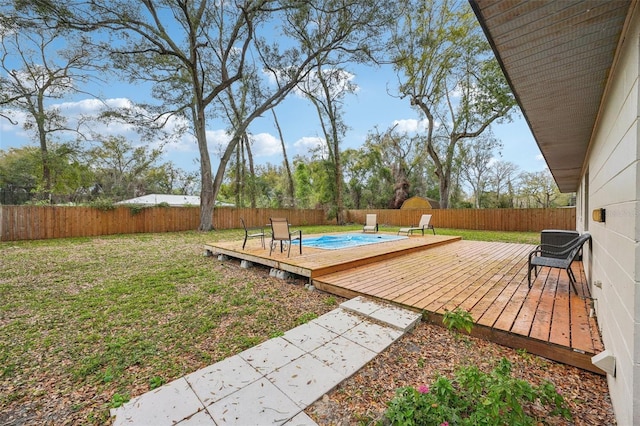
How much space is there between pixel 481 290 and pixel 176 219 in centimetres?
1361

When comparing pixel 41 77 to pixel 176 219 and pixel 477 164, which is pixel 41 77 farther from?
pixel 477 164

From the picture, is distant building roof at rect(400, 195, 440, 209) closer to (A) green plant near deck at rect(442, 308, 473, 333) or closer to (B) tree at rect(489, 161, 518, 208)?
(B) tree at rect(489, 161, 518, 208)

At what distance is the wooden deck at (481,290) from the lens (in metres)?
2.22

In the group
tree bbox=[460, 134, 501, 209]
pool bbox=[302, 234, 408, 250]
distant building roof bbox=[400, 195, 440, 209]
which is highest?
tree bbox=[460, 134, 501, 209]

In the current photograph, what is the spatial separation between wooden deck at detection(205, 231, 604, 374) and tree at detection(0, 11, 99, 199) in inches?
507

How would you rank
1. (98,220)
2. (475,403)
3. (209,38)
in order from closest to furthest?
(475,403), (98,220), (209,38)

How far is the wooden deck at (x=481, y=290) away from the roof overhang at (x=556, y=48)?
2.05 meters

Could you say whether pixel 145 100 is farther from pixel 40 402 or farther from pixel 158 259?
pixel 40 402

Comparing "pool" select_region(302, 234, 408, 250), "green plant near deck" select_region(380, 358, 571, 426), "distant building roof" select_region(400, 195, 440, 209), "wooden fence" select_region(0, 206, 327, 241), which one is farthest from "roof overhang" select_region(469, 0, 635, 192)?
"distant building roof" select_region(400, 195, 440, 209)

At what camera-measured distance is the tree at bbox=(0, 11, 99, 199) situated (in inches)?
443

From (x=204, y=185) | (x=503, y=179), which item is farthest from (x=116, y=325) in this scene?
(x=503, y=179)

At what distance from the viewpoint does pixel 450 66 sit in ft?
47.7

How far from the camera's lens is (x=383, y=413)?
5.19 feet

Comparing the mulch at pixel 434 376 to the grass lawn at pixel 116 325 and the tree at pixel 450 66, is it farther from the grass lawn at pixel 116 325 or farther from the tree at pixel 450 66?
the tree at pixel 450 66
